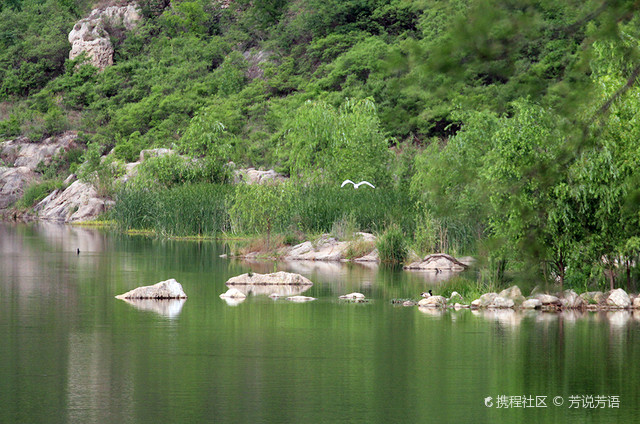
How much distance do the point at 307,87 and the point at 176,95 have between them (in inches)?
459

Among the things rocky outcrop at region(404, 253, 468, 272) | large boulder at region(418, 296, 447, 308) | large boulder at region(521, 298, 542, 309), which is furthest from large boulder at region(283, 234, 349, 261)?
large boulder at region(521, 298, 542, 309)

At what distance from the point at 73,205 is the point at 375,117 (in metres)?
21.0

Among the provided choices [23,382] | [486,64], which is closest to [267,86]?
[23,382]

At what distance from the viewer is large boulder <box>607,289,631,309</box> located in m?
19.4

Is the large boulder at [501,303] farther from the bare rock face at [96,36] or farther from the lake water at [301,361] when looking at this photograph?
the bare rock face at [96,36]

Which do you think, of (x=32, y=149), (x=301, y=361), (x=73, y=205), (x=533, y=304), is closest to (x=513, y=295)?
(x=533, y=304)

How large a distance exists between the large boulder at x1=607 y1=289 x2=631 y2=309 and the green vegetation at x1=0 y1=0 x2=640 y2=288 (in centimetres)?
57

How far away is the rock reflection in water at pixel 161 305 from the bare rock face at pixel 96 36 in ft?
222

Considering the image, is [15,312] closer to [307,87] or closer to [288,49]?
[307,87]

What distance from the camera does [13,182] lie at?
65875mm

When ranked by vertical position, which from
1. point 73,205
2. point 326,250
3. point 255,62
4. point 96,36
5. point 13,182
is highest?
point 96,36

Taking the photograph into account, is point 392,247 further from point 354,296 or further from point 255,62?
point 255,62

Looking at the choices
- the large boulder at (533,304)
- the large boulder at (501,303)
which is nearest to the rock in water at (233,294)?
the large boulder at (501,303)

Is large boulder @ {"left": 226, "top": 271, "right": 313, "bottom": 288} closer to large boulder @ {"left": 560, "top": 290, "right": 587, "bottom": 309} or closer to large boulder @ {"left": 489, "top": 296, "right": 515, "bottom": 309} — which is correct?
large boulder @ {"left": 489, "top": 296, "right": 515, "bottom": 309}
